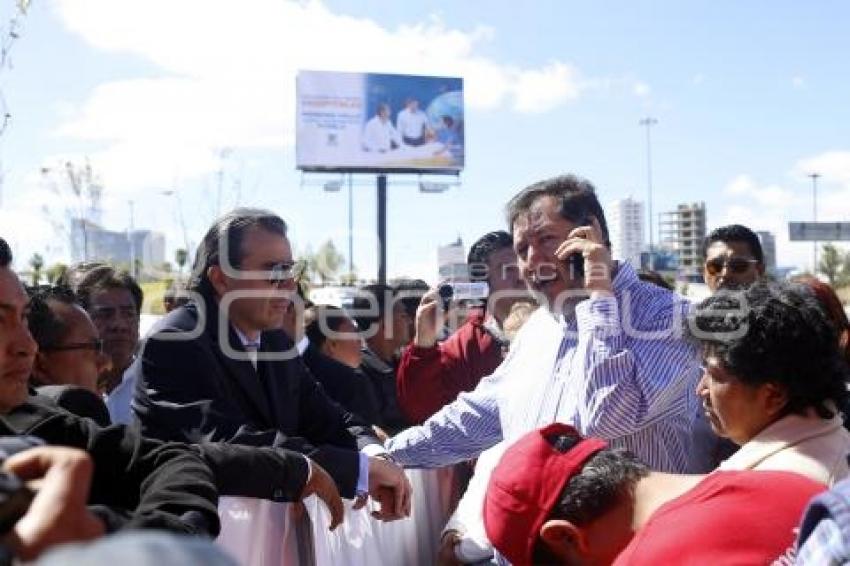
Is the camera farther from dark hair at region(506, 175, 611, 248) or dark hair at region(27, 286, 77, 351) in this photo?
dark hair at region(27, 286, 77, 351)

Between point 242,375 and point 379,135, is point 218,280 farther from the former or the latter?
point 379,135

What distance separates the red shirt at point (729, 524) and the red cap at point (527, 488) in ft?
0.87

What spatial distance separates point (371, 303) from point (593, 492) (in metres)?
4.49

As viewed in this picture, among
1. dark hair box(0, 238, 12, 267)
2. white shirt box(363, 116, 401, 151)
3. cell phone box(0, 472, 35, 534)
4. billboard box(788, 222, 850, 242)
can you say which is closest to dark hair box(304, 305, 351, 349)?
dark hair box(0, 238, 12, 267)

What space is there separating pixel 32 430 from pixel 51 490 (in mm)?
1041

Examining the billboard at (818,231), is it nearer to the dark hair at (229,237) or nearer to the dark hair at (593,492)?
the dark hair at (229,237)

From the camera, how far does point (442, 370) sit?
461cm

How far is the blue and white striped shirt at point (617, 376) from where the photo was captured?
9.72 feet

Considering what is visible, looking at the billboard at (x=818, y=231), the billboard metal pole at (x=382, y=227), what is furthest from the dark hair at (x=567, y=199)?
the billboard at (x=818, y=231)

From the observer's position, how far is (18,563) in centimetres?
92

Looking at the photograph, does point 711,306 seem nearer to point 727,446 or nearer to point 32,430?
point 727,446

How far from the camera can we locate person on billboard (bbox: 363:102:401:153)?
30297 mm

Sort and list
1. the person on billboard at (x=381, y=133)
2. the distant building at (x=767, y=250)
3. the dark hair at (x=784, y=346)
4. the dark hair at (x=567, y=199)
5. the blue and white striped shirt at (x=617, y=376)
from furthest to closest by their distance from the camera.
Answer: the person on billboard at (x=381, y=133) → the distant building at (x=767, y=250) → the dark hair at (x=567, y=199) → the blue and white striped shirt at (x=617, y=376) → the dark hair at (x=784, y=346)

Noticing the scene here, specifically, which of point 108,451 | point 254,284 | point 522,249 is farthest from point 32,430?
point 522,249
